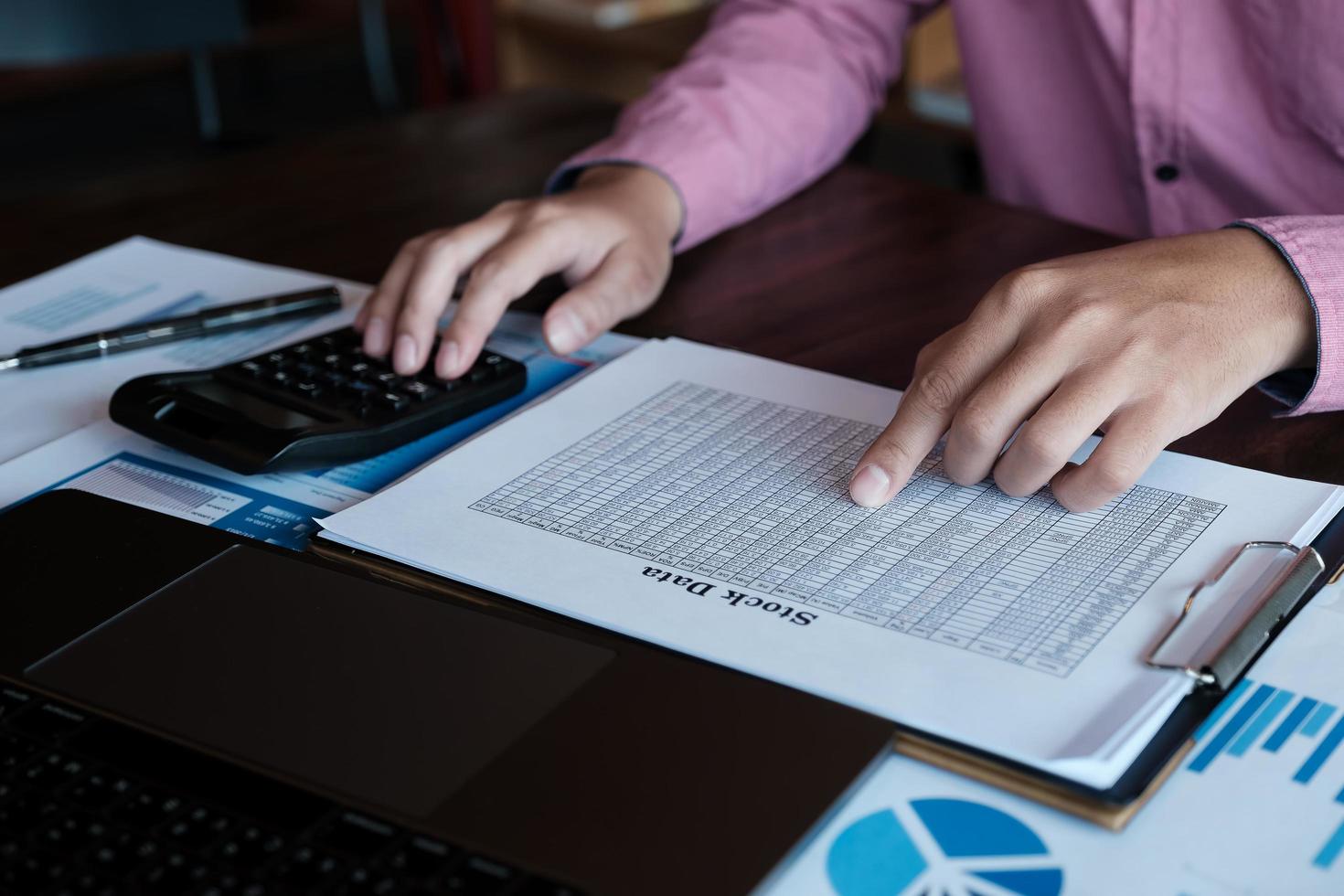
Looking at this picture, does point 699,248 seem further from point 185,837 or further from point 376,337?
point 185,837

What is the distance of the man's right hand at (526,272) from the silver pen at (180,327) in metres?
0.06

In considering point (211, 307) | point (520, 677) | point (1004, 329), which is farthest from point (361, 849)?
point (211, 307)

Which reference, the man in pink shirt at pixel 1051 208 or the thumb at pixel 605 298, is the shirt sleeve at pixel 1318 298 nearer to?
the man in pink shirt at pixel 1051 208

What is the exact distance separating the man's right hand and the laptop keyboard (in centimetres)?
Answer: 29

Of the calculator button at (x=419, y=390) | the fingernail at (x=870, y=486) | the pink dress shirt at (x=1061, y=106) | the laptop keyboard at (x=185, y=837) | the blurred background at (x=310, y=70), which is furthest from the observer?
Answer: the blurred background at (x=310, y=70)

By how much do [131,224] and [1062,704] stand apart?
2.61 feet

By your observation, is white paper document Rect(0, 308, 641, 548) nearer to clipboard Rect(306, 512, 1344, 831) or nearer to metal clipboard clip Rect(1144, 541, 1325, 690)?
clipboard Rect(306, 512, 1344, 831)

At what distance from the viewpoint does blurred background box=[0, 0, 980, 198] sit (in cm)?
148

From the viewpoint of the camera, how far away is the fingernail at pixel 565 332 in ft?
2.34

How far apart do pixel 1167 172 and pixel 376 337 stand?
577mm

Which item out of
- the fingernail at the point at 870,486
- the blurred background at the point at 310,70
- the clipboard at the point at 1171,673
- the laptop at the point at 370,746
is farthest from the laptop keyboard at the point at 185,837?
the blurred background at the point at 310,70

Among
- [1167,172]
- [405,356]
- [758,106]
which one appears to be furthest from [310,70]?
[405,356]

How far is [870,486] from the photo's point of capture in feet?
1.73

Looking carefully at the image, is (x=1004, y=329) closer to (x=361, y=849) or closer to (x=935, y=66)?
(x=361, y=849)
